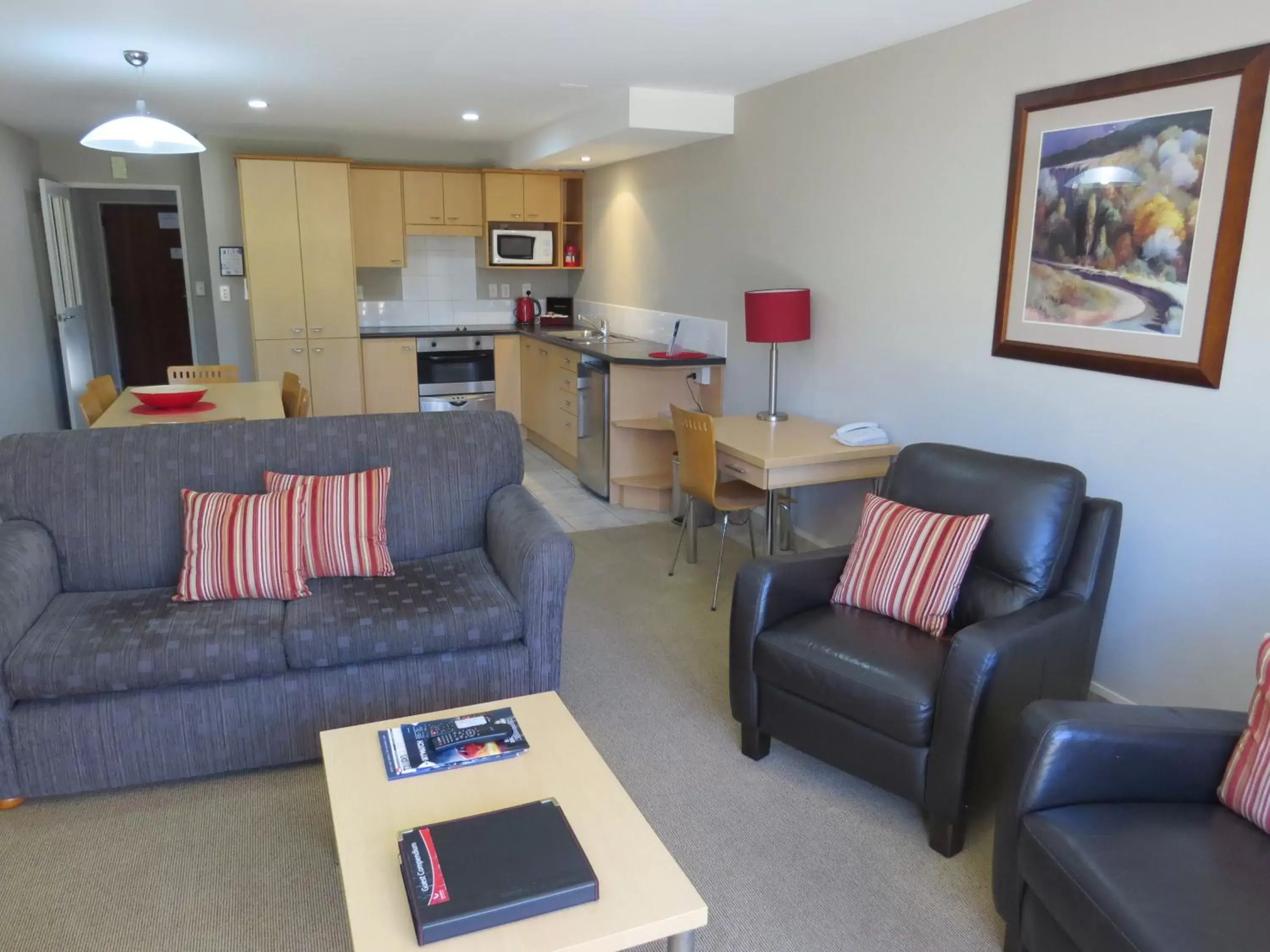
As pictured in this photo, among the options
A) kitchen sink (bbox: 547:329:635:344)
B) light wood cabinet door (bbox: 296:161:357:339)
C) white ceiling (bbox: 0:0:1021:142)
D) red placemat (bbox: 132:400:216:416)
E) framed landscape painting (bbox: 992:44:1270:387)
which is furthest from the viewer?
light wood cabinet door (bbox: 296:161:357:339)

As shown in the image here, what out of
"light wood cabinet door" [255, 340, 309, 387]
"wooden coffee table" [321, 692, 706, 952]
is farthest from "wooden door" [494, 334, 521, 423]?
"wooden coffee table" [321, 692, 706, 952]

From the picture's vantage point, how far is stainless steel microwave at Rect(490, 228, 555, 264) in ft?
23.1

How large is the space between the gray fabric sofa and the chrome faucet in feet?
11.8

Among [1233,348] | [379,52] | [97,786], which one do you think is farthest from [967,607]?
[379,52]

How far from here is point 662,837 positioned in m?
2.32

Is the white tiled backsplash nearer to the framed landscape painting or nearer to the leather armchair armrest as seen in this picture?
the framed landscape painting

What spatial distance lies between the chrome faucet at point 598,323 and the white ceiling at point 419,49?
1641mm

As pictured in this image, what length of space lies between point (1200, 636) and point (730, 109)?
3467mm

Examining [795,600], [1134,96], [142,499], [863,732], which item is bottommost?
[863,732]

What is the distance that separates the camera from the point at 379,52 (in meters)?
3.95

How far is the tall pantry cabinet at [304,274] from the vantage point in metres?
6.29

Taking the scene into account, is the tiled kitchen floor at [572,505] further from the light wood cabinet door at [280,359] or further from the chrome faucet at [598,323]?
the light wood cabinet door at [280,359]

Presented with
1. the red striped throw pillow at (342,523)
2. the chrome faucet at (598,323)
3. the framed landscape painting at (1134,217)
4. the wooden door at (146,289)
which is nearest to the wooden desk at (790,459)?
the framed landscape painting at (1134,217)

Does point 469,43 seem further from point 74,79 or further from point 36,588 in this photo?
point 36,588
